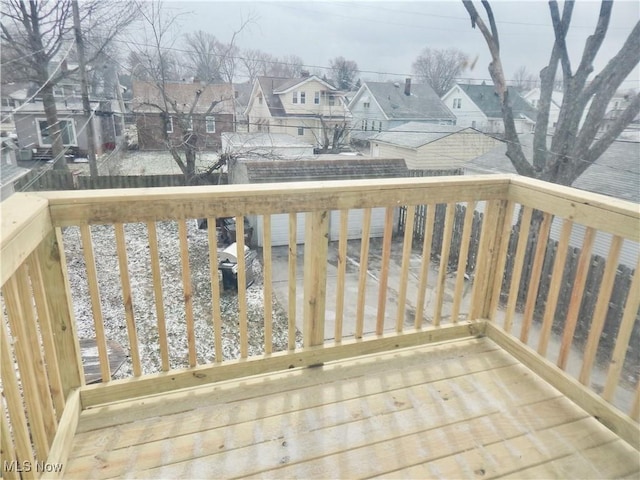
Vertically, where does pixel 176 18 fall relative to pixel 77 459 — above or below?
above

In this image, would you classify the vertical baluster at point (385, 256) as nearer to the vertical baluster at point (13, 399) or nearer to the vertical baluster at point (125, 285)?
the vertical baluster at point (125, 285)

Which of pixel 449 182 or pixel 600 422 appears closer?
pixel 600 422

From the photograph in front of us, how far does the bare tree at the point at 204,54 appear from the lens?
10289mm

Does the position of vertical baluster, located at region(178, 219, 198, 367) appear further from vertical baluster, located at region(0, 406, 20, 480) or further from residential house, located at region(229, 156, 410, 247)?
residential house, located at region(229, 156, 410, 247)

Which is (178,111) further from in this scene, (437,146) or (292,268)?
(292,268)

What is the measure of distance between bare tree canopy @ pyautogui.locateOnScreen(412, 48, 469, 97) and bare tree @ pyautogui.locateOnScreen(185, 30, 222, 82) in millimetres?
5615

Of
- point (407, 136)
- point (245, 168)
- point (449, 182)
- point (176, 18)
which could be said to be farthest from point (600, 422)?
point (407, 136)

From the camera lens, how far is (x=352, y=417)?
59.4 inches

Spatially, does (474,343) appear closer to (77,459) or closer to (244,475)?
(244,475)

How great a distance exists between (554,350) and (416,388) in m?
4.31

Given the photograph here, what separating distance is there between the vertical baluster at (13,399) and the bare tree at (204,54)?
1076cm

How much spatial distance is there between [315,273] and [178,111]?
9.82 meters

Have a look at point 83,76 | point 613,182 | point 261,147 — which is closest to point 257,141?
point 261,147

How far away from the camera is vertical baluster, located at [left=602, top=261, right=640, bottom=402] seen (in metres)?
1.32
